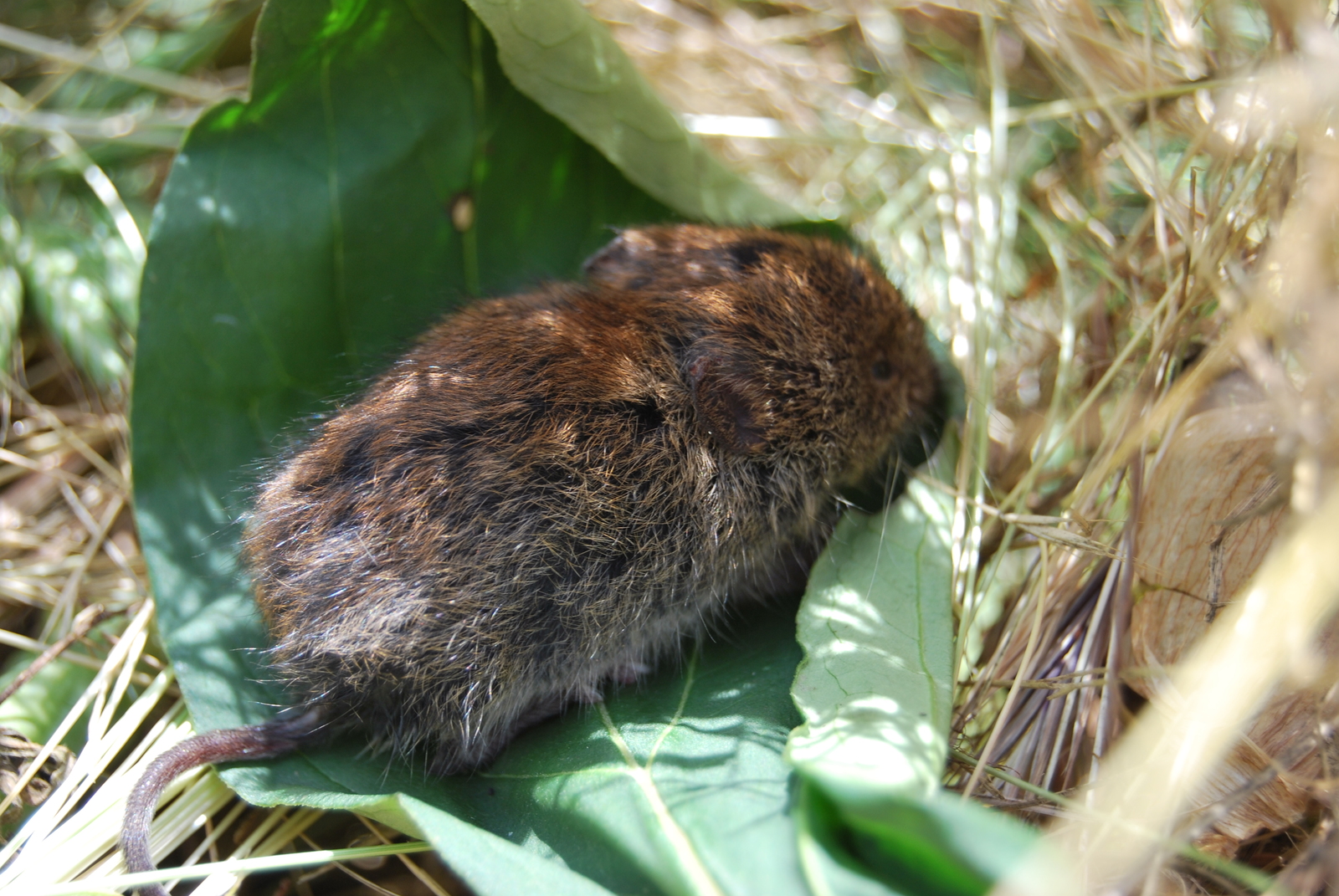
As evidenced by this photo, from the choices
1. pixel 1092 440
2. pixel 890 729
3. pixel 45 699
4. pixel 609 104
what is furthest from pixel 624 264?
pixel 45 699

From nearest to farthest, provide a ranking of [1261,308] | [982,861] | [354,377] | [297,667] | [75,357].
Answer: [982,861]
[1261,308]
[297,667]
[354,377]
[75,357]

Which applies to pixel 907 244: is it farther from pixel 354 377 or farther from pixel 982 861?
pixel 982 861

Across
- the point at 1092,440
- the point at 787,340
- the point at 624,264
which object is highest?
the point at 624,264

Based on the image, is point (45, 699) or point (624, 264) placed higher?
point (624, 264)

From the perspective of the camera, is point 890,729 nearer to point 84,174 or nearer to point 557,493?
point 557,493

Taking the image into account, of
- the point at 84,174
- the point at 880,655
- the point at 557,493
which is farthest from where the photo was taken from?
the point at 84,174

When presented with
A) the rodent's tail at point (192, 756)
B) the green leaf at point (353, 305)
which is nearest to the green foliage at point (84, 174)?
the green leaf at point (353, 305)

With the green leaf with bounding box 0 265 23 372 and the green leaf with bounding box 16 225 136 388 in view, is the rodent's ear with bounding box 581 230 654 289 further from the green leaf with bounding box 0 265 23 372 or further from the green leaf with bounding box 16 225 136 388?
the green leaf with bounding box 0 265 23 372

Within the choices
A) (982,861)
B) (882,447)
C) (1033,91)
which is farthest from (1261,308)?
(1033,91)

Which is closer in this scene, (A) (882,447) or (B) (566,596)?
(B) (566,596)
